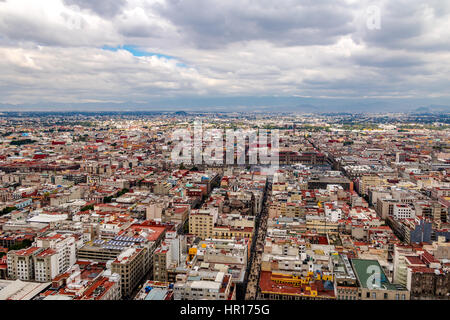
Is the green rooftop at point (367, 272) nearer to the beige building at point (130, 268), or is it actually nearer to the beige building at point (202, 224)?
the beige building at point (202, 224)

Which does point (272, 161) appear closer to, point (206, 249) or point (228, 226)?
point (228, 226)

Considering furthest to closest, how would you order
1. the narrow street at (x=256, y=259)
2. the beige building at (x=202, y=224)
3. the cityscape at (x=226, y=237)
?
the beige building at (x=202, y=224), the narrow street at (x=256, y=259), the cityscape at (x=226, y=237)

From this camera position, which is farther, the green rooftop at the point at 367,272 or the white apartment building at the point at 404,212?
the white apartment building at the point at 404,212

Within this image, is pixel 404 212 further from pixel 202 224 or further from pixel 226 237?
pixel 202 224

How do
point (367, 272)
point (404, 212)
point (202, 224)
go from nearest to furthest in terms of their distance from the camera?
point (367, 272), point (202, 224), point (404, 212)

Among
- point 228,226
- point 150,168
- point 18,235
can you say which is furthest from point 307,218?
point 150,168

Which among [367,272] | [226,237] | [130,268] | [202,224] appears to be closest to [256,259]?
[226,237]
